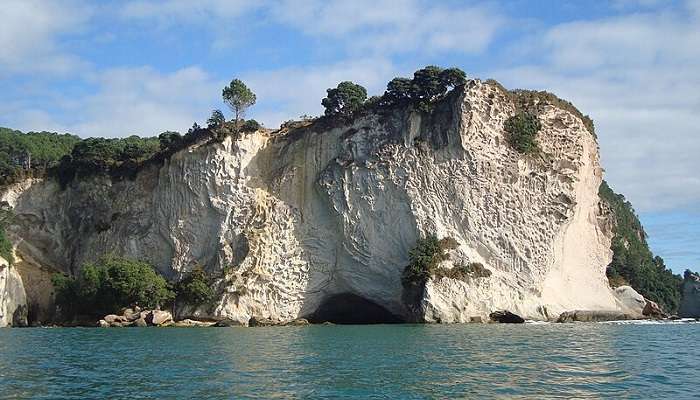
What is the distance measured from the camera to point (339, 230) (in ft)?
186

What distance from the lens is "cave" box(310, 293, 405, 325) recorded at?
5728 centimetres

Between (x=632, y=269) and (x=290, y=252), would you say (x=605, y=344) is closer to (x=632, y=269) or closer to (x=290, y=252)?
(x=290, y=252)

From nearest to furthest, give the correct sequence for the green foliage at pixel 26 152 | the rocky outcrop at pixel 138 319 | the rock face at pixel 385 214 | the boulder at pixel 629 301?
the rocky outcrop at pixel 138 319, the rock face at pixel 385 214, the boulder at pixel 629 301, the green foliage at pixel 26 152

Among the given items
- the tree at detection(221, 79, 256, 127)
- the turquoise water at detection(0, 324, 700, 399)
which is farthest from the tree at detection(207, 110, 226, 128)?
the turquoise water at detection(0, 324, 700, 399)

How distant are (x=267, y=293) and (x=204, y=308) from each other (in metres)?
4.56

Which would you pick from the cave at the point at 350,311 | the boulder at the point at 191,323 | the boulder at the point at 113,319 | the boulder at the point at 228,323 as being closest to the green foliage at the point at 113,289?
the boulder at the point at 113,319

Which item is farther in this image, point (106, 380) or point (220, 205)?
point (220, 205)

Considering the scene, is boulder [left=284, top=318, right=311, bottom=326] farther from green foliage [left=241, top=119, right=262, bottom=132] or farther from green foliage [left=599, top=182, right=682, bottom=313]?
green foliage [left=599, top=182, right=682, bottom=313]

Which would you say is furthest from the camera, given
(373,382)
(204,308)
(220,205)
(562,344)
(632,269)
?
(632,269)

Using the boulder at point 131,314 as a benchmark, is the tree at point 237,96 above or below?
above

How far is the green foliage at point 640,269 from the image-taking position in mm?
84812

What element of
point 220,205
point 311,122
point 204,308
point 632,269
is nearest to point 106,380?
point 204,308

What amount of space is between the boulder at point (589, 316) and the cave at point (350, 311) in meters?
12.0

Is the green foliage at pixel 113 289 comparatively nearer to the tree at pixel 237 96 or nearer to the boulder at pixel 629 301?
the tree at pixel 237 96
